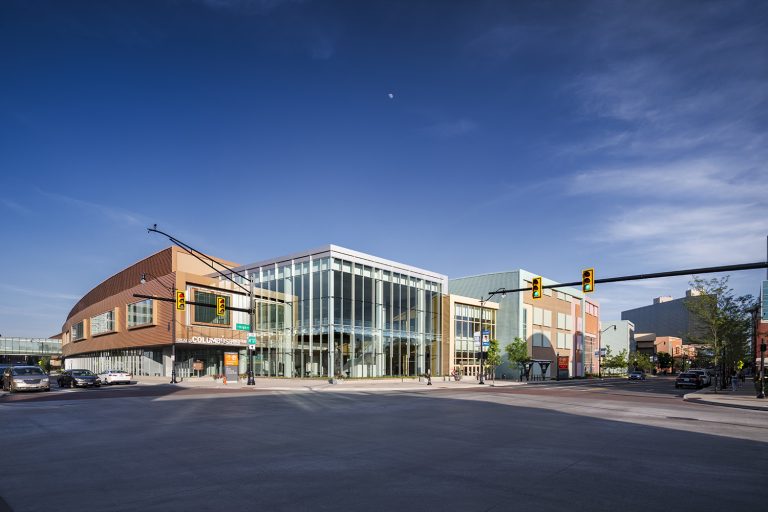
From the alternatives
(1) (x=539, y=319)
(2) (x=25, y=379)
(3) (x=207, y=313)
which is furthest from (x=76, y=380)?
(1) (x=539, y=319)

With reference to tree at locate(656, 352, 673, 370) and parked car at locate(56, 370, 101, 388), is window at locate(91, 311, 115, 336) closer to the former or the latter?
parked car at locate(56, 370, 101, 388)

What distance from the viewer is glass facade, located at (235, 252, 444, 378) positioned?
170 ft

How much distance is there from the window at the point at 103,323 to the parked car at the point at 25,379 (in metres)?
41.0

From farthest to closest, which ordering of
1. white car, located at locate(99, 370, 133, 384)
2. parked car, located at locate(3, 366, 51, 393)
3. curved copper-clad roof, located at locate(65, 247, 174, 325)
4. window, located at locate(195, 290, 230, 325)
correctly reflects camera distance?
curved copper-clad roof, located at locate(65, 247, 174, 325), window, located at locate(195, 290, 230, 325), white car, located at locate(99, 370, 133, 384), parked car, located at locate(3, 366, 51, 393)

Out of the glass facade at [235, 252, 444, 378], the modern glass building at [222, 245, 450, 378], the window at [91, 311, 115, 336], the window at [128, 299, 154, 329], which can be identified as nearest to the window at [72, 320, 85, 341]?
the window at [91, 311, 115, 336]

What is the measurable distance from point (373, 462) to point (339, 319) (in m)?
41.2

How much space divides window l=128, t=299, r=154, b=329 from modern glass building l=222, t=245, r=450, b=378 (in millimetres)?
10002

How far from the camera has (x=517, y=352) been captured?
229 feet

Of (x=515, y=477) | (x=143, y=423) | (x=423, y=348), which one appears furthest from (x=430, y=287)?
(x=515, y=477)

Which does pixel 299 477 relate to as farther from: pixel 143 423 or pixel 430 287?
pixel 430 287

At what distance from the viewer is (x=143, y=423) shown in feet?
55.4

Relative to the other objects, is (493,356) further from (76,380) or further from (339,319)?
(76,380)

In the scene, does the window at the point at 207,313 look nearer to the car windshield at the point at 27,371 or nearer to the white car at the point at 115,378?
the white car at the point at 115,378

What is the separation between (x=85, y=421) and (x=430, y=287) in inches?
1991
